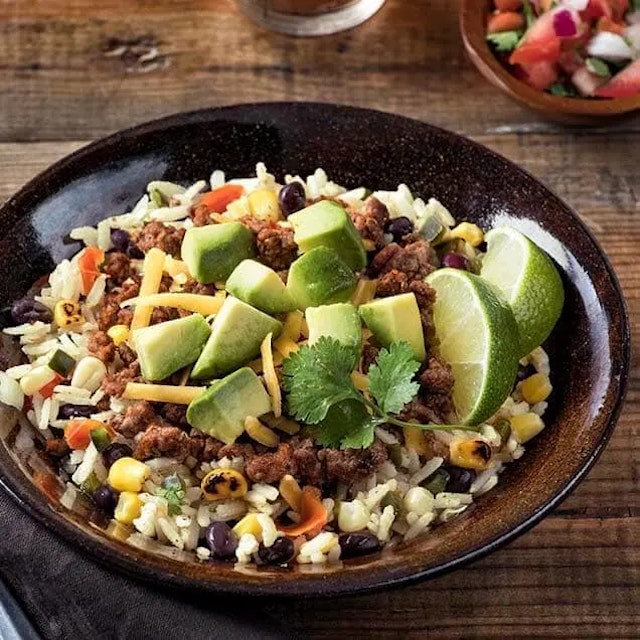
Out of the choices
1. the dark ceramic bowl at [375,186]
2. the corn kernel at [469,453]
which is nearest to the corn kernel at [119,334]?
the dark ceramic bowl at [375,186]

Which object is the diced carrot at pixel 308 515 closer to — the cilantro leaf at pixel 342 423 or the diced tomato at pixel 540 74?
the cilantro leaf at pixel 342 423

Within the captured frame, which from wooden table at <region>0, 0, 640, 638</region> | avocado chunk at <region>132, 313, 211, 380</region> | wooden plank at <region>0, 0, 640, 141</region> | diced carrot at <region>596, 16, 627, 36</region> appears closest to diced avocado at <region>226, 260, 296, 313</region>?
avocado chunk at <region>132, 313, 211, 380</region>

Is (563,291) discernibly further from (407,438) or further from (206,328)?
(206,328)

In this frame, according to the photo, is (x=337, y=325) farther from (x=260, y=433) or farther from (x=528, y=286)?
(x=528, y=286)

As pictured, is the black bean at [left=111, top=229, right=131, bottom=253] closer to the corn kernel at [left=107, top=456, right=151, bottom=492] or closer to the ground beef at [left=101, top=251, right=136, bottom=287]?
the ground beef at [left=101, top=251, right=136, bottom=287]

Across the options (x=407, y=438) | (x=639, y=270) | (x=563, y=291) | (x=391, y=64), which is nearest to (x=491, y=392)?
(x=407, y=438)

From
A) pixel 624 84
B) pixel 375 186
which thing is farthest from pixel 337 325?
pixel 624 84

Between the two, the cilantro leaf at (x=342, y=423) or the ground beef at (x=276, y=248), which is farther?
the ground beef at (x=276, y=248)

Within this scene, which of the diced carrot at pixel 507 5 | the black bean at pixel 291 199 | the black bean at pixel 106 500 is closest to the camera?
the black bean at pixel 106 500
